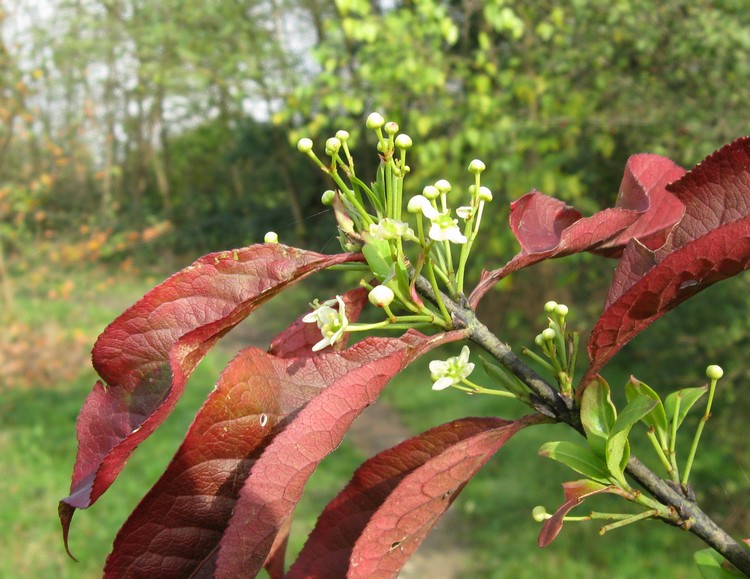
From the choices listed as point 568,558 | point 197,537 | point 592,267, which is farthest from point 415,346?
point 592,267

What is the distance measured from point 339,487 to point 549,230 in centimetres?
493

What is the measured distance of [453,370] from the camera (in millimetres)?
792

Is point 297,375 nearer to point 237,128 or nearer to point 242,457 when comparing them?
point 242,457

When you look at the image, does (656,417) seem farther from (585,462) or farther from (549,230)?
(549,230)

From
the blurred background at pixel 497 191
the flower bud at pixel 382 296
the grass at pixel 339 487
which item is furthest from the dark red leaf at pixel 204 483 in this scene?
the grass at pixel 339 487

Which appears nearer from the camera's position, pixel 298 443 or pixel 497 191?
pixel 298 443

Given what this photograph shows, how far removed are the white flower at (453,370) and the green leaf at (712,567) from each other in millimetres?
315

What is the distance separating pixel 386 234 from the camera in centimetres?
69

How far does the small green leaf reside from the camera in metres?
0.71

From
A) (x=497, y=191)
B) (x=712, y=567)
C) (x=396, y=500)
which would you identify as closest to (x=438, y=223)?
(x=396, y=500)

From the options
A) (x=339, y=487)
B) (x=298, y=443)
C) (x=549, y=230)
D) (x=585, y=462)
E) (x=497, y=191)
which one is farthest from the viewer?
(x=497, y=191)

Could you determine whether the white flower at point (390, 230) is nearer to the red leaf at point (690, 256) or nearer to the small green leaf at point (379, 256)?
the small green leaf at point (379, 256)

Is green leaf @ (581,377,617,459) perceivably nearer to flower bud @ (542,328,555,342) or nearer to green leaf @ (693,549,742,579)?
flower bud @ (542,328,555,342)

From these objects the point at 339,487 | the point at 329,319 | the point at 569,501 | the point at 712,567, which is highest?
the point at 329,319
